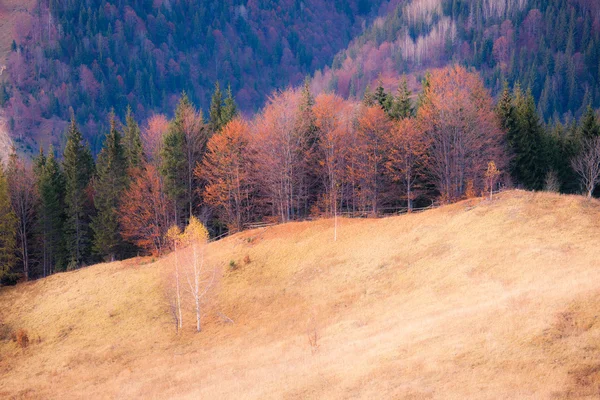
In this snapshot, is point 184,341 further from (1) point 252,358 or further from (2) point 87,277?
(2) point 87,277

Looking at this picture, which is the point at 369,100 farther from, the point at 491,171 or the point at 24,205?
the point at 24,205

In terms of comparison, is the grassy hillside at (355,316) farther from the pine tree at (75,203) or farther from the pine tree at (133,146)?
the pine tree at (133,146)

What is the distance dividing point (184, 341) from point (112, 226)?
1184 inches

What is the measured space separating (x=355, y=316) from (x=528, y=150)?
39.9m

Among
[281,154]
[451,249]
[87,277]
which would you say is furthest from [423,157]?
[87,277]

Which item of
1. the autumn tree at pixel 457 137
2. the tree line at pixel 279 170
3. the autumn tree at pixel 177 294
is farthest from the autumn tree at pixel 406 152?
the autumn tree at pixel 177 294

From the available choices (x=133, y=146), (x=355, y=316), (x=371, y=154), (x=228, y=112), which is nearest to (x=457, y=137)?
(x=371, y=154)

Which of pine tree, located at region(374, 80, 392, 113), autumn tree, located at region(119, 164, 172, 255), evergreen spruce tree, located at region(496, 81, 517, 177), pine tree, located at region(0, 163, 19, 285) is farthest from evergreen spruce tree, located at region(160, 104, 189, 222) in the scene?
evergreen spruce tree, located at region(496, 81, 517, 177)

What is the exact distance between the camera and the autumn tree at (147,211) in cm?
6200

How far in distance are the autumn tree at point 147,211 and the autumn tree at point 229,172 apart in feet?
17.4

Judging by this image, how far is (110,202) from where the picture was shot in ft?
210

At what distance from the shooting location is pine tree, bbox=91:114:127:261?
63.7 metres

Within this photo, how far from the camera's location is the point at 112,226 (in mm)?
63719

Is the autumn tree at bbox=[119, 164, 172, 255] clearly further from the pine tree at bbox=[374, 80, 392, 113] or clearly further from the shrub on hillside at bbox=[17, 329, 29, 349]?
the pine tree at bbox=[374, 80, 392, 113]
